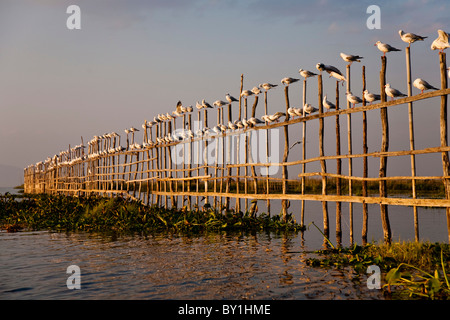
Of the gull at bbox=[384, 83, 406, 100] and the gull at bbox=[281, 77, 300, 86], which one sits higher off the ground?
the gull at bbox=[281, 77, 300, 86]

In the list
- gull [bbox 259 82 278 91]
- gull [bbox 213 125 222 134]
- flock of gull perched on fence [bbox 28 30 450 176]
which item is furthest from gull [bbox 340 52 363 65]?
gull [bbox 213 125 222 134]

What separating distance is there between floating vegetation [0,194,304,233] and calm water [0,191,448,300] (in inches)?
45.2

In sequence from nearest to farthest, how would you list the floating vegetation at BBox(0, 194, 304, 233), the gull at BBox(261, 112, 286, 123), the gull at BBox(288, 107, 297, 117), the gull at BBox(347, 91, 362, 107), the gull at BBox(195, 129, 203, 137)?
the gull at BBox(347, 91, 362, 107)
the gull at BBox(288, 107, 297, 117)
the floating vegetation at BBox(0, 194, 304, 233)
the gull at BBox(261, 112, 286, 123)
the gull at BBox(195, 129, 203, 137)

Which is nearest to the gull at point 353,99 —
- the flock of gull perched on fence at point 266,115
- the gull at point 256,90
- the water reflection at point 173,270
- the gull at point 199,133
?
the flock of gull perched on fence at point 266,115

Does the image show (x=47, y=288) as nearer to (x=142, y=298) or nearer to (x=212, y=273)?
(x=142, y=298)

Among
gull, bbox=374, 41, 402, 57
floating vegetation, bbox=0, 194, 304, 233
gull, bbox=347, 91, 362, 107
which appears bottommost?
floating vegetation, bbox=0, 194, 304, 233

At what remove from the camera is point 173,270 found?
8.55 meters

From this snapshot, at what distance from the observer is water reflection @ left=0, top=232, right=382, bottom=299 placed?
6.95 meters

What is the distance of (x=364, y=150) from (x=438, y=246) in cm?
347

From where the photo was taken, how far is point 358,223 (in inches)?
716

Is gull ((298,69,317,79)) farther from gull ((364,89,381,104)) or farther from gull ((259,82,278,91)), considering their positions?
gull ((364,89,381,104))

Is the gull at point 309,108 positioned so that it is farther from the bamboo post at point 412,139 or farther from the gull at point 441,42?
the gull at point 441,42
